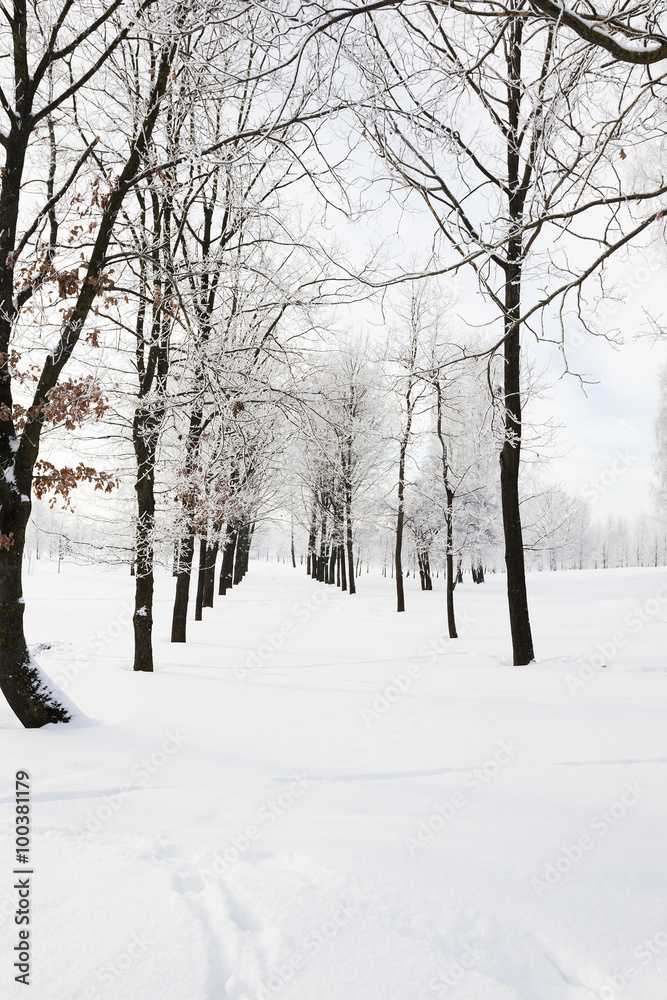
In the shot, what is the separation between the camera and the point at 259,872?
2.27 m

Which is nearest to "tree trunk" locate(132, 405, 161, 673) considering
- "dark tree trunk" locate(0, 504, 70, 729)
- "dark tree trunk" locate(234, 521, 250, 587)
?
"dark tree trunk" locate(0, 504, 70, 729)

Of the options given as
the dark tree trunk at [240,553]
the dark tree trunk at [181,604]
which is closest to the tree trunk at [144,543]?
the dark tree trunk at [181,604]

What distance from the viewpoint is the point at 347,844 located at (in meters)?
2.47

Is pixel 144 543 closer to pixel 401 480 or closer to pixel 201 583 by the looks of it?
pixel 201 583

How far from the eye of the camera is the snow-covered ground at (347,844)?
1.76 meters

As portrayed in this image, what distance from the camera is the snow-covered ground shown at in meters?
1.76

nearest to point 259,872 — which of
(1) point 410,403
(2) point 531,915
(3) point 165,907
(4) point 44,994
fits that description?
(3) point 165,907

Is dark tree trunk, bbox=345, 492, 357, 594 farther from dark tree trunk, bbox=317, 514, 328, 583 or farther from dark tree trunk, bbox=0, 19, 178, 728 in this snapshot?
dark tree trunk, bbox=0, 19, 178, 728

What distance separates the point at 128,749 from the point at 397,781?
1971 mm

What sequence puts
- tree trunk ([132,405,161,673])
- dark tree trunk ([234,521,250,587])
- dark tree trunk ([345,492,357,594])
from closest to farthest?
tree trunk ([132,405,161,673]), dark tree trunk ([345,492,357,594]), dark tree trunk ([234,521,250,587])

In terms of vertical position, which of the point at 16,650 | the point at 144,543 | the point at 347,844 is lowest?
the point at 347,844

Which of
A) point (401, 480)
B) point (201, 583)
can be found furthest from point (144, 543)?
point (401, 480)

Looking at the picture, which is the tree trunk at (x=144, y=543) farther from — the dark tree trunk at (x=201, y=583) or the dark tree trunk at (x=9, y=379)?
the dark tree trunk at (x=201, y=583)

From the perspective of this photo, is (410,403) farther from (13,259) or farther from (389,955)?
(389,955)
